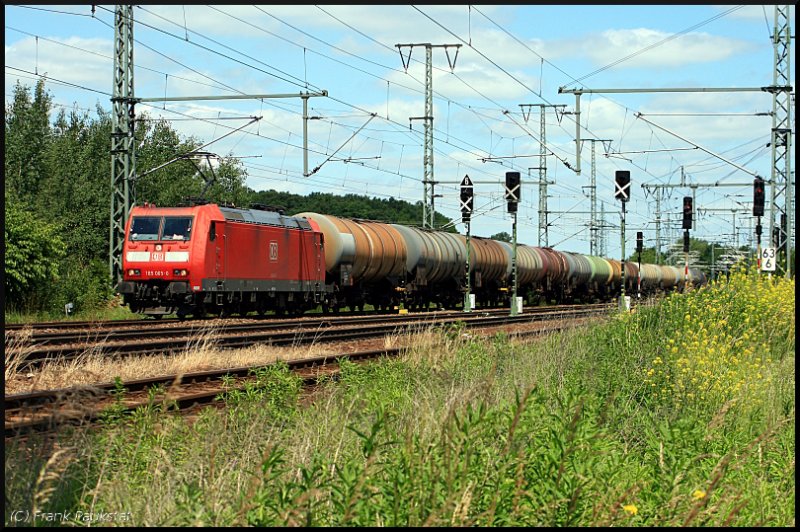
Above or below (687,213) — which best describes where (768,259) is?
below

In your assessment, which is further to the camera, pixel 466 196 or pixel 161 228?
pixel 466 196

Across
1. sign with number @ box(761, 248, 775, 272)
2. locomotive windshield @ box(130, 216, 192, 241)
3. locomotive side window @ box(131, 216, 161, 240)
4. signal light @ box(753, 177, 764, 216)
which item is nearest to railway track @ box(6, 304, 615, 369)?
locomotive windshield @ box(130, 216, 192, 241)

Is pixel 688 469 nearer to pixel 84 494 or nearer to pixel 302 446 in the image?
pixel 302 446

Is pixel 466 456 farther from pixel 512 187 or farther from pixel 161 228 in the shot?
pixel 512 187

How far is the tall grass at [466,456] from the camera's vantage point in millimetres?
5543

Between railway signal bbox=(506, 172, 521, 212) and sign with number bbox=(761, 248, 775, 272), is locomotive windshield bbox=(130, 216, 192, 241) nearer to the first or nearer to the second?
railway signal bbox=(506, 172, 521, 212)

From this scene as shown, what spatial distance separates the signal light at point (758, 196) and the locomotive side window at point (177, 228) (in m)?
17.6

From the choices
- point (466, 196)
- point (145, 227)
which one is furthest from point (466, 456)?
point (466, 196)

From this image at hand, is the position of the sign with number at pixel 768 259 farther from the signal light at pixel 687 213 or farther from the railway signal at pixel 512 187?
the railway signal at pixel 512 187

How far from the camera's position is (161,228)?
27141mm

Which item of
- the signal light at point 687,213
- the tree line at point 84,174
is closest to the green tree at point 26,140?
the tree line at point 84,174

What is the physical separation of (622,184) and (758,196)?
29.1 feet

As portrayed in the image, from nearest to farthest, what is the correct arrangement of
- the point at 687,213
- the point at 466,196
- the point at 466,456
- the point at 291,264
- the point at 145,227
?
the point at 466,456 < the point at 145,227 < the point at 291,264 < the point at 466,196 < the point at 687,213

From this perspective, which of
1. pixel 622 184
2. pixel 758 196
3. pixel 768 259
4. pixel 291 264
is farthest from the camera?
pixel 768 259
